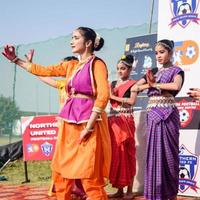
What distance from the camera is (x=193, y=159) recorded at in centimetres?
448

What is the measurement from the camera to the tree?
13.1m

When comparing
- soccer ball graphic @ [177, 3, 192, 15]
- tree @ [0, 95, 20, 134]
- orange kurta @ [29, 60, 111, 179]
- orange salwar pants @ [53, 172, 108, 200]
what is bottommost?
tree @ [0, 95, 20, 134]

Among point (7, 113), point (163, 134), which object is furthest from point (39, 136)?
point (7, 113)

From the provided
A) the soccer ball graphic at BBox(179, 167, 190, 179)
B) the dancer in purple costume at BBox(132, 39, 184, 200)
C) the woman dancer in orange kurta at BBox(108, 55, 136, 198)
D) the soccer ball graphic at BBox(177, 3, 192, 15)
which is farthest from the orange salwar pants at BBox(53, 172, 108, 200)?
the soccer ball graphic at BBox(177, 3, 192, 15)

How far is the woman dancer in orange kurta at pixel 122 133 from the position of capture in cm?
452

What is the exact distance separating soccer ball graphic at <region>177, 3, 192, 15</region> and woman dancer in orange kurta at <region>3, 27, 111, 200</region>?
5.48ft

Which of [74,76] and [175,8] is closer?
[74,76]

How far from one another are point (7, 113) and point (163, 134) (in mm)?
11117

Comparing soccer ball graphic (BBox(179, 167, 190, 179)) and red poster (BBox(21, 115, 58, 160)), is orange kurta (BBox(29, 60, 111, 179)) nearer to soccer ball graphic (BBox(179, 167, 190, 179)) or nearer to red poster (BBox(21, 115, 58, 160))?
soccer ball graphic (BBox(179, 167, 190, 179))

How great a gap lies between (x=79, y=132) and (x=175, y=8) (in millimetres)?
2176

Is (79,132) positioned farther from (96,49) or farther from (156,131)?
(156,131)

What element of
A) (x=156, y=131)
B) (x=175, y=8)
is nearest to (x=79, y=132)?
(x=156, y=131)

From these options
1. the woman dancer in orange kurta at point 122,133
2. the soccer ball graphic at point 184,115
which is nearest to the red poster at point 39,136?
the woman dancer in orange kurta at point 122,133

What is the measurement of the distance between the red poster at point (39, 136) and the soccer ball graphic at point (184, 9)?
2.06 m
